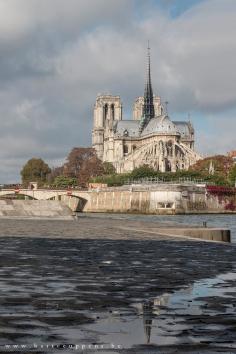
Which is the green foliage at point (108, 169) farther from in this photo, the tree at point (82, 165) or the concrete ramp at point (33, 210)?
the concrete ramp at point (33, 210)

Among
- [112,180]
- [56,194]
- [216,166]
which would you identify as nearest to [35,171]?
[112,180]

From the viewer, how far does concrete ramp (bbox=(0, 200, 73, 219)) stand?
55.2 meters

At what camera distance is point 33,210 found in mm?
56656

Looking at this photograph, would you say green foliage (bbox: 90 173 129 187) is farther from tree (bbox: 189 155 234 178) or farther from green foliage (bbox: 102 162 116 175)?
green foliage (bbox: 102 162 116 175)

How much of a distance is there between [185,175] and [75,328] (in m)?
147

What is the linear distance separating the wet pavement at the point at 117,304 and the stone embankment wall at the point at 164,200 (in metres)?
98.3

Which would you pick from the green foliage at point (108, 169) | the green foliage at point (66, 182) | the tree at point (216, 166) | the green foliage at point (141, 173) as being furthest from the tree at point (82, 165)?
the tree at point (216, 166)

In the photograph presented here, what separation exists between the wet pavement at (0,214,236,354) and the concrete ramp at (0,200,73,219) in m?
39.2

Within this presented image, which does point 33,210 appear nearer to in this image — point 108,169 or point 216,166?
point 216,166

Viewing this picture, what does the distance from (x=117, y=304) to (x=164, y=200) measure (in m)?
106

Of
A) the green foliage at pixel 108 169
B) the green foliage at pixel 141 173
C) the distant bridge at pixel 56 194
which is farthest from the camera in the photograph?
the green foliage at pixel 108 169

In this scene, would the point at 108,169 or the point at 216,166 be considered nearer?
the point at 216,166

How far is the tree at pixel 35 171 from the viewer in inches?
7062

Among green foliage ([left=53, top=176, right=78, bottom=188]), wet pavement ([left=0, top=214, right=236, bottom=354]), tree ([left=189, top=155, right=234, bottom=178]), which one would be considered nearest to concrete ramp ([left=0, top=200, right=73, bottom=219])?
wet pavement ([left=0, top=214, right=236, bottom=354])
